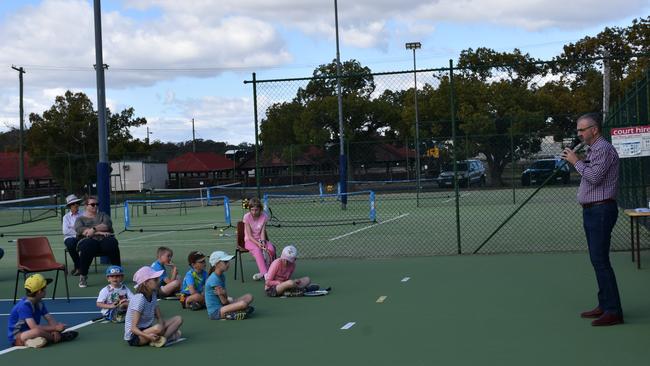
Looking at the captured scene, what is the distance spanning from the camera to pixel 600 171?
24.7 feet

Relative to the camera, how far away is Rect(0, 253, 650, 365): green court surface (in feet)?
22.6

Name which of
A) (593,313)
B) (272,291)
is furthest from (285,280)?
(593,313)

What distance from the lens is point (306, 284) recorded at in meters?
10.4

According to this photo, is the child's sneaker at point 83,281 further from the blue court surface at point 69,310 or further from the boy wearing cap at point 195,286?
the boy wearing cap at point 195,286

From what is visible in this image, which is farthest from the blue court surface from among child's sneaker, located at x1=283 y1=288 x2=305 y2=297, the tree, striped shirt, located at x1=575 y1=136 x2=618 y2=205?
the tree

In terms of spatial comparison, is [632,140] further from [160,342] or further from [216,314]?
[160,342]

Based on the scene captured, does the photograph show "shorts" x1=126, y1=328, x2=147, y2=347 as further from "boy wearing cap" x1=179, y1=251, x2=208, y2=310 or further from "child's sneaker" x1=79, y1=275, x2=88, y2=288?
"child's sneaker" x1=79, y1=275, x2=88, y2=288

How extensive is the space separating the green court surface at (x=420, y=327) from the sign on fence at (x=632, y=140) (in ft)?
5.57

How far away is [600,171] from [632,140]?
486cm

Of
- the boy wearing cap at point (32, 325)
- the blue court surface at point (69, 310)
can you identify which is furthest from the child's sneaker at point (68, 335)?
the blue court surface at point (69, 310)

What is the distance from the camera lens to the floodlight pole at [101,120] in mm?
14055

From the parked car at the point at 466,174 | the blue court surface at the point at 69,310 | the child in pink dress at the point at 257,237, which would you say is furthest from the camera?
the parked car at the point at 466,174

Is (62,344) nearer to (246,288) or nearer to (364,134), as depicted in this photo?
(246,288)

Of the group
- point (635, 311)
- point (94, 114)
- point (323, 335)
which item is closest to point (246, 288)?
point (323, 335)
